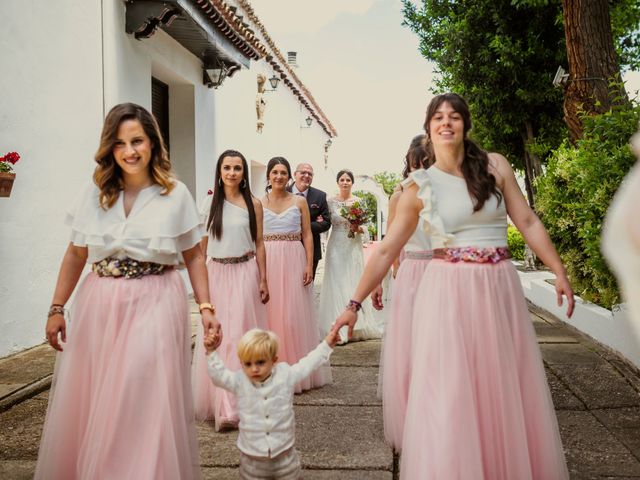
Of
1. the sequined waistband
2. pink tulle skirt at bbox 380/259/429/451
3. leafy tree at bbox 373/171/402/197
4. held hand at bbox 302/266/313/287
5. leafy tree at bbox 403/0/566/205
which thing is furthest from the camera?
leafy tree at bbox 373/171/402/197

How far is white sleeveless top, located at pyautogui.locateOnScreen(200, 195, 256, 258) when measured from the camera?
5672 mm

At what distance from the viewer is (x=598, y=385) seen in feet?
20.6

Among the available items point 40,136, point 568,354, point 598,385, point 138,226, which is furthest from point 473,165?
point 40,136

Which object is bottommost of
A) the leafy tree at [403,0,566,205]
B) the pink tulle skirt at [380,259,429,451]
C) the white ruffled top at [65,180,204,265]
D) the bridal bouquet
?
the pink tulle skirt at [380,259,429,451]

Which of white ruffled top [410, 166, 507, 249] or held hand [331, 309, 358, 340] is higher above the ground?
white ruffled top [410, 166, 507, 249]

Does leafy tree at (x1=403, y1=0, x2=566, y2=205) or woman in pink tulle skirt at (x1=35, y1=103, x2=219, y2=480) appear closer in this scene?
woman in pink tulle skirt at (x1=35, y1=103, x2=219, y2=480)

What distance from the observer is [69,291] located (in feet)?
12.0

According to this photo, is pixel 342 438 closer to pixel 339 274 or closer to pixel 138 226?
pixel 138 226

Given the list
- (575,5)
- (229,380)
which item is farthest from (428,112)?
(575,5)

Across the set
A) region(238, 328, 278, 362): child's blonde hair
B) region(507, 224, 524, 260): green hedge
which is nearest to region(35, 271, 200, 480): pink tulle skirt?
region(238, 328, 278, 362): child's blonde hair

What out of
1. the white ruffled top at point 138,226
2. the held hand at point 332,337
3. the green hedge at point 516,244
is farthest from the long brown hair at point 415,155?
the green hedge at point 516,244

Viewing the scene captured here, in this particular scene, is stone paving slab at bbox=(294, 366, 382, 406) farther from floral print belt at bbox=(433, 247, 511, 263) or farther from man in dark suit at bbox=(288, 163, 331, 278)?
floral print belt at bbox=(433, 247, 511, 263)

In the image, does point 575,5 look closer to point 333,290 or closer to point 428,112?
point 333,290

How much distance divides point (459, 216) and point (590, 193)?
4.18 meters
